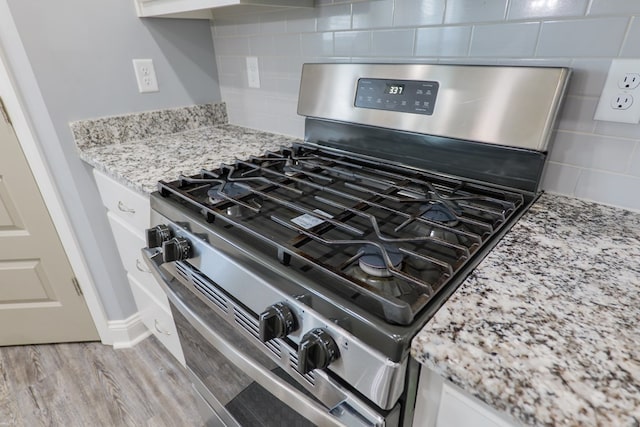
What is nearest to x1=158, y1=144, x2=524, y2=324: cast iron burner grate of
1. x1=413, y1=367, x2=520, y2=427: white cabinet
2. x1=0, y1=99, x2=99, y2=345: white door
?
x1=413, y1=367, x2=520, y2=427: white cabinet

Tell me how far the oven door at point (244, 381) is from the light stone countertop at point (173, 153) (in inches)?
9.6

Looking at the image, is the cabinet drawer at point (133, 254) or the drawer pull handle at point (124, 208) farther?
the cabinet drawer at point (133, 254)

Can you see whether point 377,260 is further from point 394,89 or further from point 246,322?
point 394,89

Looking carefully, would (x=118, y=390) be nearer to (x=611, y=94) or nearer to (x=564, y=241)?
(x=564, y=241)

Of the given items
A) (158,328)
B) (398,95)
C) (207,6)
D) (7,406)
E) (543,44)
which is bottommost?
(7,406)

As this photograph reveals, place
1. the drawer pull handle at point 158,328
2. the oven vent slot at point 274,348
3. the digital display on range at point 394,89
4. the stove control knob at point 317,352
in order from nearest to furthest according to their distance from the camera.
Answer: the stove control knob at point 317,352 < the oven vent slot at point 274,348 < the digital display on range at point 394,89 < the drawer pull handle at point 158,328

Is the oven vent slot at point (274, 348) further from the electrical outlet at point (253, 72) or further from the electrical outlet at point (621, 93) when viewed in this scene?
the electrical outlet at point (253, 72)

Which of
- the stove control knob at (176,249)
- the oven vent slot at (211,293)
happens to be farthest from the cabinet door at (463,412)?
the stove control knob at (176,249)

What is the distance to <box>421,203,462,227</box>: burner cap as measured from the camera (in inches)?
27.3

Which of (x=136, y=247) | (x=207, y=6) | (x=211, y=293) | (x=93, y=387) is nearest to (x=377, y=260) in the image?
(x=211, y=293)

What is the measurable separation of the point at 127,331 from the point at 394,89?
5.01 ft

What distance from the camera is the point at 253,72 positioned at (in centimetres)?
141

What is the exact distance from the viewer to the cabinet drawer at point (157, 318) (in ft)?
4.13

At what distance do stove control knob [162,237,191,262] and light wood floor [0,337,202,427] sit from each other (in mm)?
839
